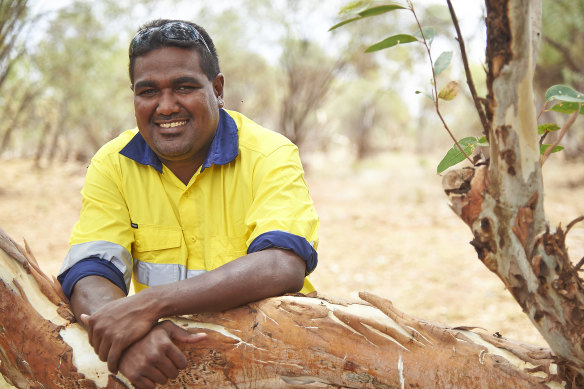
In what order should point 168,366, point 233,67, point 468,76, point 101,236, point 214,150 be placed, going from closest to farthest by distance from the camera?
point 468,76, point 168,366, point 101,236, point 214,150, point 233,67

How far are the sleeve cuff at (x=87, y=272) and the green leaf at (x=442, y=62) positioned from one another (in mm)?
1252

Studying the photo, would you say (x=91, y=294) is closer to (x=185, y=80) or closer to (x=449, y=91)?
(x=185, y=80)

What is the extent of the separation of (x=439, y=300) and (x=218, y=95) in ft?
9.76

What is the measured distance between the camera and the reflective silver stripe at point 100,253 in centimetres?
174

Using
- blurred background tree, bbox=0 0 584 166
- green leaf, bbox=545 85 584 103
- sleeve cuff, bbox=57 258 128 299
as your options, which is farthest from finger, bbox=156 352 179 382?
blurred background tree, bbox=0 0 584 166

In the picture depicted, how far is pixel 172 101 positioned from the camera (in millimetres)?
1865

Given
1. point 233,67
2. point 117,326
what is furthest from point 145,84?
point 233,67

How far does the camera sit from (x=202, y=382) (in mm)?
1502

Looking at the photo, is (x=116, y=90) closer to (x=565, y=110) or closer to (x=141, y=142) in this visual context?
(x=141, y=142)

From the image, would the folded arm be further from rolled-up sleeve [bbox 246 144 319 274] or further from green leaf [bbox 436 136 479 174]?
green leaf [bbox 436 136 479 174]

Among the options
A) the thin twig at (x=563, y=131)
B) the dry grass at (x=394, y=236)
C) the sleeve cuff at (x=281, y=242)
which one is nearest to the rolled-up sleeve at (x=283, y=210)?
the sleeve cuff at (x=281, y=242)

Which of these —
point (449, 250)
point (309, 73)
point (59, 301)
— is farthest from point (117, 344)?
point (309, 73)

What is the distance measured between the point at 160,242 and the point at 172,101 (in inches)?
21.5

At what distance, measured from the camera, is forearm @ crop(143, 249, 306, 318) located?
144cm
